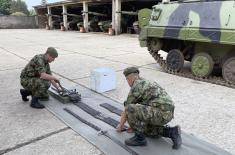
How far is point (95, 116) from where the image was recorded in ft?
15.3

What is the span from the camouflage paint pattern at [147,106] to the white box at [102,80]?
2.64m

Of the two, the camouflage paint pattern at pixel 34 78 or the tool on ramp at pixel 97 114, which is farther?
the camouflage paint pattern at pixel 34 78

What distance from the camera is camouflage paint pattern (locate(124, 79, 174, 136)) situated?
3355mm

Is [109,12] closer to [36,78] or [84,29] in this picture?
[84,29]

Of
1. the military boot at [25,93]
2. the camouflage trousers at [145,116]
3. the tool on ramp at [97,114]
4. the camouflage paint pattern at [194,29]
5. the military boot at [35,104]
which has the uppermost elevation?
the camouflage paint pattern at [194,29]

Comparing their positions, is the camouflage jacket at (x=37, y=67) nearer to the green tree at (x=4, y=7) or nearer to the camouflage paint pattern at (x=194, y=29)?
the camouflage paint pattern at (x=194, y=29)

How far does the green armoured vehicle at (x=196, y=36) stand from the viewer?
6520 millimetres

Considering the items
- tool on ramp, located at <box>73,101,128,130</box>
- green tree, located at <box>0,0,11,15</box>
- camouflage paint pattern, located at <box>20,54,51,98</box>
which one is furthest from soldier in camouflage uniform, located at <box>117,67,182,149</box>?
green tree, located at <box>0,0,11,15</box>

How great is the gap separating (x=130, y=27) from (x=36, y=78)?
19.0m

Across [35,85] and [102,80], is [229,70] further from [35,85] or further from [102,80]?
[35,85]

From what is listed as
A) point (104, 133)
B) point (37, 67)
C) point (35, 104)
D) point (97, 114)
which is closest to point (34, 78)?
point (37, 67)

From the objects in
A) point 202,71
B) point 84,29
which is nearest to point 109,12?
point 84,29

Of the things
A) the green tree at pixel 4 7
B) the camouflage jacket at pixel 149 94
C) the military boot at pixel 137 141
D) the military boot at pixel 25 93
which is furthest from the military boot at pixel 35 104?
the green tree at pixel 4 7

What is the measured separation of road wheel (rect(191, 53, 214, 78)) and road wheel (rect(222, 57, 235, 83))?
15.3 inches
